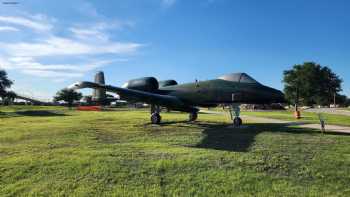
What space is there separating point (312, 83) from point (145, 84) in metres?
87.9

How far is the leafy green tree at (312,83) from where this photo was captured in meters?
90.9

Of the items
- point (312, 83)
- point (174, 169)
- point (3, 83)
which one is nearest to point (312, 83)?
point (312, 83)

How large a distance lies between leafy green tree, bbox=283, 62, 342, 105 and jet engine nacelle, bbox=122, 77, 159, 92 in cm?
7735

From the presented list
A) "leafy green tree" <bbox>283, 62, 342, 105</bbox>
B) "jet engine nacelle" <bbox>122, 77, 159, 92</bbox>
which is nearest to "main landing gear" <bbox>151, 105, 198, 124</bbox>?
"jet engine nacelle" <bbox>122, 77, 159, 92</bbox>

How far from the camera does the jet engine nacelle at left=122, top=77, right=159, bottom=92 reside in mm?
19438

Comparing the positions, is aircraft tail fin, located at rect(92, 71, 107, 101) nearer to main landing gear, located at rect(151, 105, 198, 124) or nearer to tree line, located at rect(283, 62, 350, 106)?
main landing gear, located at rect(151, 105, 198, 124)

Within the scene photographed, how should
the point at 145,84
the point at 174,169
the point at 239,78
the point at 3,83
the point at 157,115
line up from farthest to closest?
the point at 3,83
the point at 145,84
the point at 157,115
the point at 239,78
the point at 174,169

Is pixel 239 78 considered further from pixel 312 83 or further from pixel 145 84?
pixel 312 83

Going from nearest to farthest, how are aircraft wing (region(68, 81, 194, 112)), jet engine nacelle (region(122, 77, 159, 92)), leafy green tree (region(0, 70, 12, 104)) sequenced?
aircraft wing (region(68, 81, 194, 112)), jet engine nacelle (region(122, 77, 159, 92)), leafy green tree (region(0, 70, 12, 104))

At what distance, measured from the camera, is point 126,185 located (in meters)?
5.46

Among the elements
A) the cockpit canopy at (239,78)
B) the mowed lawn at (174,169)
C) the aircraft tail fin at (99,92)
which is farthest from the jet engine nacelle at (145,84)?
the mowed lawn at (174,169)

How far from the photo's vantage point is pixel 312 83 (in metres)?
93.8

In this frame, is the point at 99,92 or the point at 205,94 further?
the point at 99,92

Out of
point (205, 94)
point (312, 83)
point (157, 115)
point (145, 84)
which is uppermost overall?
point (312, 83)
